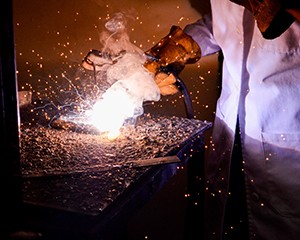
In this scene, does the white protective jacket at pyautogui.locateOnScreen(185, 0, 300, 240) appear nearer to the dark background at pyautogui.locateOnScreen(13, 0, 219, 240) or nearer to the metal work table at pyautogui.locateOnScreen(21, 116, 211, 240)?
the metal work table at pyautogui.locateOnScreen(21, 116, 211, 240)

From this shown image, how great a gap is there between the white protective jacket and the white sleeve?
134 mm

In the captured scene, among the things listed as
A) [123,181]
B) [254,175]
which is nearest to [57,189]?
[123,181]

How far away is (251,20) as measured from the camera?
1.75 meters

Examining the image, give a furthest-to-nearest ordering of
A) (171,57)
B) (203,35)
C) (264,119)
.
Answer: (203,35) < (171,57) < (264,119)

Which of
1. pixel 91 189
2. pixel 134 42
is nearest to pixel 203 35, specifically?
pixel 134 42

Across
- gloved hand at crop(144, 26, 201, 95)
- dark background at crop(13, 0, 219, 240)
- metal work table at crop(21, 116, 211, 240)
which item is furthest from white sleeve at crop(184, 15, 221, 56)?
metal work table at crop(21, 116, 211, 240)

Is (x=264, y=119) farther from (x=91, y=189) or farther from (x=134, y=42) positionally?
(x=134, y=42)

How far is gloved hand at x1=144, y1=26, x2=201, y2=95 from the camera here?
1.75 metres

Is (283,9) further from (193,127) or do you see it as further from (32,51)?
(32,51)

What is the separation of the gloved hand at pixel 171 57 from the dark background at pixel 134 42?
1.61 ft

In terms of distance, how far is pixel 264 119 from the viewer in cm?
167

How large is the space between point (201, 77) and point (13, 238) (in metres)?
1.82

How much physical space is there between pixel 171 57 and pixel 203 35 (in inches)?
11.7

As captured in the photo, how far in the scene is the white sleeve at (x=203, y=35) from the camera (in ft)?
6.48
